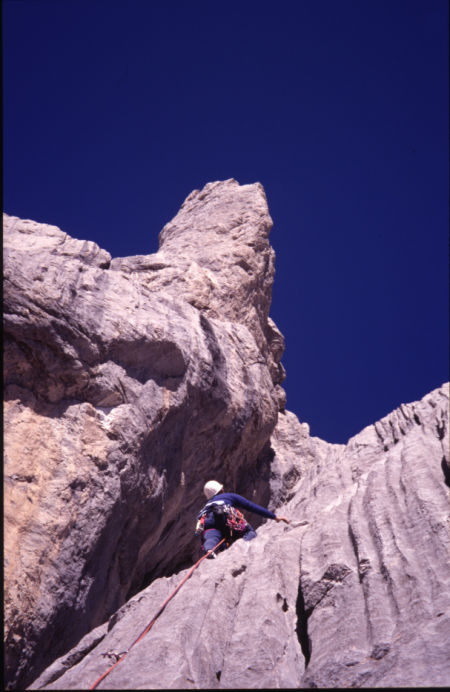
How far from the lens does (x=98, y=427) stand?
864 cm

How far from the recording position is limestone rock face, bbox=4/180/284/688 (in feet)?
24.2

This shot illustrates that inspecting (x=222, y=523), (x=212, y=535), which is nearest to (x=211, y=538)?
(x=212, y=535)

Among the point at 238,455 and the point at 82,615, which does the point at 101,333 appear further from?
the point at 238,455

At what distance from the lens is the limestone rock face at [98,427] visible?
7363 mm

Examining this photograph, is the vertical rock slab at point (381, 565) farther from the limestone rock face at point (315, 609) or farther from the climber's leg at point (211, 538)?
the climber's leg at point (211, 538)

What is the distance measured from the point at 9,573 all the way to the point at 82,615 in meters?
1.39

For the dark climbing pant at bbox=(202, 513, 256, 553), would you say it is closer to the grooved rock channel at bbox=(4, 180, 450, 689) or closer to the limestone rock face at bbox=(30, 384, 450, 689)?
the limestone rock face at bbox=(30, 384, 450, 689)

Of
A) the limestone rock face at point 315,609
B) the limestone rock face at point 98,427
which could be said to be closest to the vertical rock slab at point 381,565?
the limestone rock face at point 315,609

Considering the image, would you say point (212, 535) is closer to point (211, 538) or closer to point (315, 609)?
point (211, 538)

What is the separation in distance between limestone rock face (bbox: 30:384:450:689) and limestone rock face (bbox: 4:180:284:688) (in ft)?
3.04

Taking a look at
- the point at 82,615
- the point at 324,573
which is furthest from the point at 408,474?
the point at 82,615

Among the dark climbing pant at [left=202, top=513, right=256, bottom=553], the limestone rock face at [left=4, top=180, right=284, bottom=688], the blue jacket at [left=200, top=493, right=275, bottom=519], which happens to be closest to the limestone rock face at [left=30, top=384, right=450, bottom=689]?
the dark climbing pant at [left=202, top=513, right=256, bottom=553]

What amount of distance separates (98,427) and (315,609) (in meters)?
4.02

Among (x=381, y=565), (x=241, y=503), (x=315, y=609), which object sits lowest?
(x=315, y=609)
